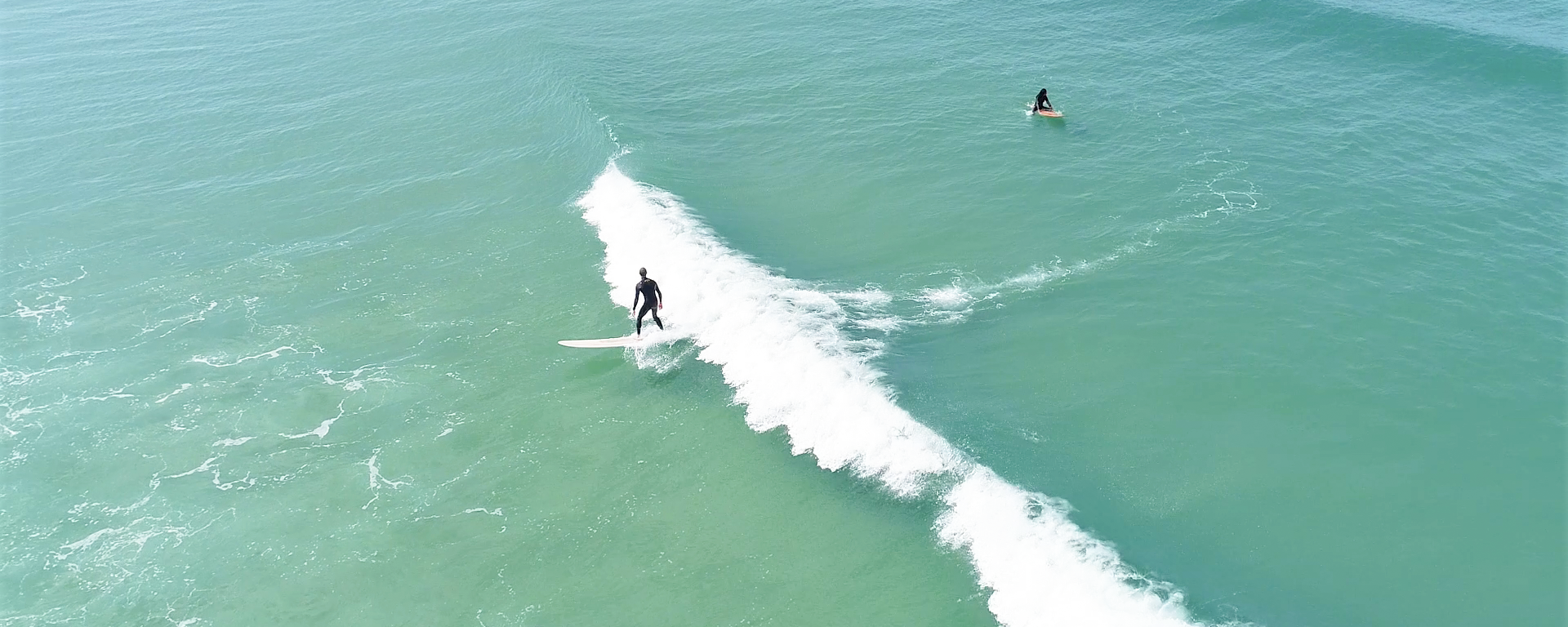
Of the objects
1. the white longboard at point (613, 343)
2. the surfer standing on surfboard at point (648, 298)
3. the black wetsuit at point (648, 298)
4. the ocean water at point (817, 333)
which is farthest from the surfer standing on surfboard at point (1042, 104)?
the white longboard at point (613, 343)

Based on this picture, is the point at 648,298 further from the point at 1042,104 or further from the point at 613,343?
the point at 1042,104

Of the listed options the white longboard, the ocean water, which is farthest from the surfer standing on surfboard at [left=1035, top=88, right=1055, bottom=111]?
the white longboard

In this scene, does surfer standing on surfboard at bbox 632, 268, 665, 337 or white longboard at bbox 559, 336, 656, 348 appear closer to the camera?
surfer standing on surfboard at bbox 632, 268, 665, 337

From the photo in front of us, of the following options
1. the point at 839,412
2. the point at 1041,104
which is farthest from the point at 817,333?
the point at 1041,104

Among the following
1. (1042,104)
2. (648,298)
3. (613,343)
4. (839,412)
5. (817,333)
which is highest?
(1042,104)

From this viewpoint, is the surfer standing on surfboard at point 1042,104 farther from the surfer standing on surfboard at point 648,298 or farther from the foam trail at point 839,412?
the surfer standing on surfboard at point 648,298

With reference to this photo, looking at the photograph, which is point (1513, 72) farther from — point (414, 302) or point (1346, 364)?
point (414, 302)

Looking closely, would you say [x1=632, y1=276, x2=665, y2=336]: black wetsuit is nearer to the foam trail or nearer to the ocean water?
the ocean water
